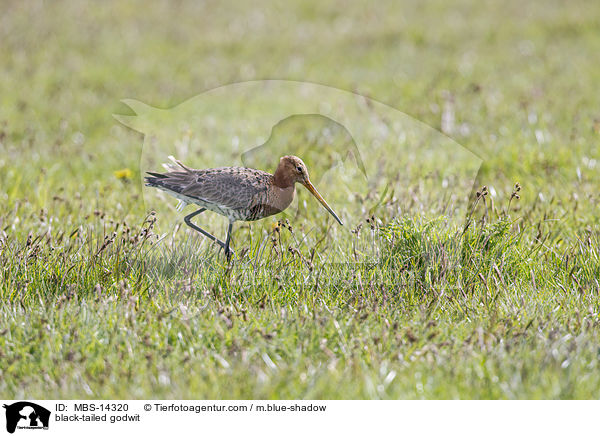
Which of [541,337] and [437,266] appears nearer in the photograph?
[541,337]

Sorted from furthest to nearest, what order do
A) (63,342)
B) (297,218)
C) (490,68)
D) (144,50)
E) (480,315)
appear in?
1. (144,50)
2. (490,68)
3. (297,218)
4. (480,315)
5. (63,342)

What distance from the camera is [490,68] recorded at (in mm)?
12352

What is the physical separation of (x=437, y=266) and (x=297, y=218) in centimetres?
118

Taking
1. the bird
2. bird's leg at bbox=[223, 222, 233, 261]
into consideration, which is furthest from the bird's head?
bird's leg at bbox=[223, 222, 233, 261]

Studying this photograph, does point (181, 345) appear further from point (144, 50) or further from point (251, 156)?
point (144, 50)

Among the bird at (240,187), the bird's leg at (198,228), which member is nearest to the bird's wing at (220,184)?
the bird at (240,187)

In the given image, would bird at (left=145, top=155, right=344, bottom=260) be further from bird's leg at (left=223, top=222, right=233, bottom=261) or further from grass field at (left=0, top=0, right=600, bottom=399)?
grass field at (left=0, top=0, right=600, bottom=399)

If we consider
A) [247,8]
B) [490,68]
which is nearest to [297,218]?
[490,68]
